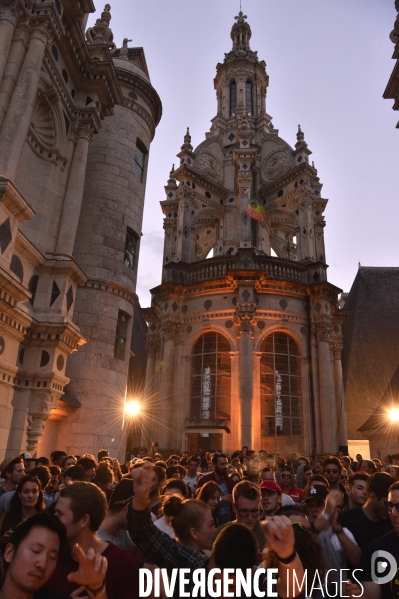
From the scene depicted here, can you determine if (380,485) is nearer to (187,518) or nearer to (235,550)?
(187,518)

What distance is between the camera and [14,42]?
9.62m

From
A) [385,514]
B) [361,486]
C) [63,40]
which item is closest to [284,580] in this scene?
[385,514]

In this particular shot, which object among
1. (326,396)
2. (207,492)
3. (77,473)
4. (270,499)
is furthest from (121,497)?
(326,396)

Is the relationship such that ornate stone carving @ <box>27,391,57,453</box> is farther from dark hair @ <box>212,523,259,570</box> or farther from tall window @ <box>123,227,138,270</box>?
dark hair @ <box>212,523,259,570</box>

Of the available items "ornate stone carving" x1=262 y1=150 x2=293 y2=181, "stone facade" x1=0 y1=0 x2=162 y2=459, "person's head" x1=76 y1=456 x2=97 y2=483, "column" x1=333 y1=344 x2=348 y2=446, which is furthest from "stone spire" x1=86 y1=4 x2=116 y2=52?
"column" x1=333 y1=344 x2=348 y2=446

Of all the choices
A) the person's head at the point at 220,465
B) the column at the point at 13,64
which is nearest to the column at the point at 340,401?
the person's head at the point at 220,465

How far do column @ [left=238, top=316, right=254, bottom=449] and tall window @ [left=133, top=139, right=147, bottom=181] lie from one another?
28.2 ft

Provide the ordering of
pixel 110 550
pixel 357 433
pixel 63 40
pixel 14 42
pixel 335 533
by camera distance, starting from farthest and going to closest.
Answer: pixel 357 433 → pixel 63 40 → pixel 14 42 → pixel 335 533 → pixel 110 550

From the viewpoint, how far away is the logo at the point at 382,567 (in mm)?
3584

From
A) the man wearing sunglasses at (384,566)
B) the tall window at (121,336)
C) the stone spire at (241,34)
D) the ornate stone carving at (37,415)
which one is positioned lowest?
the man wearing sunglasses at (384,566)

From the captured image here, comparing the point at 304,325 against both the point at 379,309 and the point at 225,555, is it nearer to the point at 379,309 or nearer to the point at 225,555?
the point at 379,309

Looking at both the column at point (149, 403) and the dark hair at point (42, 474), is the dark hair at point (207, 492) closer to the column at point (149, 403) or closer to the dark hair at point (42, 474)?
the dark hair at point (42, 474)

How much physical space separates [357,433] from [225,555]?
85.4 feet

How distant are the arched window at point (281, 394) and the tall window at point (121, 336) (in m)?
9.05
